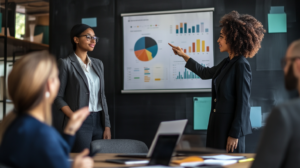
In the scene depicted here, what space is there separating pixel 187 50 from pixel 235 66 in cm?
125

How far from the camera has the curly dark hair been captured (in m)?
2.57

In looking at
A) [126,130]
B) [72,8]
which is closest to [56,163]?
[126,130]

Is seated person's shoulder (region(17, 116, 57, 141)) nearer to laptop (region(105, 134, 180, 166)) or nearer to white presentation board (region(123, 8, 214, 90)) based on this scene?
laptop (region(105, 134, 180, 166))

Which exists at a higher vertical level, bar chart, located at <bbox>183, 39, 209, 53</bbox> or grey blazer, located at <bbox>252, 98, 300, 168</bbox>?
bar chart, located at <bbox>183, 39, 209, 53</bbox>

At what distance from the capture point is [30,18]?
13.1ft

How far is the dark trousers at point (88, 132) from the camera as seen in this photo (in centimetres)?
277

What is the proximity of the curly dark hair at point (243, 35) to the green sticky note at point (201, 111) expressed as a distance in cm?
112

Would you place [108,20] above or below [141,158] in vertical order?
above

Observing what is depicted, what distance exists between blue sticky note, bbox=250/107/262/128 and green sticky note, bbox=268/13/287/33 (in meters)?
0.98

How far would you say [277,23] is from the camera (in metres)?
3.52

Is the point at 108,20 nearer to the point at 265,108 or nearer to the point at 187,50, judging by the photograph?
the point at 187,50

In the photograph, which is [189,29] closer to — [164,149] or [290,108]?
[164,149]

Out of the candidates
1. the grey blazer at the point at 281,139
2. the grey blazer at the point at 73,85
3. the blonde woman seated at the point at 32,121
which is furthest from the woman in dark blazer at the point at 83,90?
the grey blazer at the point at 281,139

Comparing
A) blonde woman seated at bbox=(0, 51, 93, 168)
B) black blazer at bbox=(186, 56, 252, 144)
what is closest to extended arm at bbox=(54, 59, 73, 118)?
black blazer at bbox=(186, 56, 252, 144)
